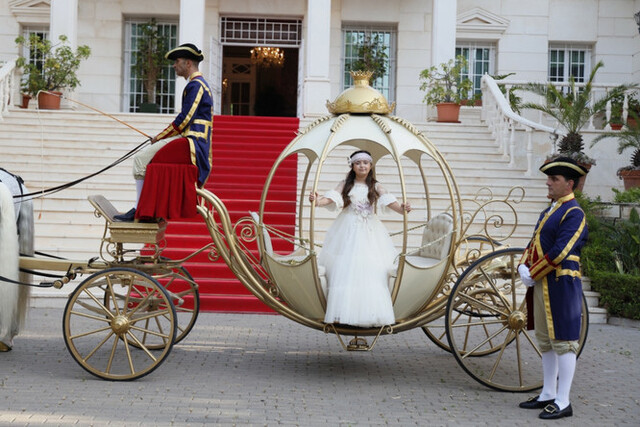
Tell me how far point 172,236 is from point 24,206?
161 inches

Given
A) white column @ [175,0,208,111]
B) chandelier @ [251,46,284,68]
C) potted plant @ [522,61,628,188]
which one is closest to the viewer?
potted plant @ [522,61,628,188]

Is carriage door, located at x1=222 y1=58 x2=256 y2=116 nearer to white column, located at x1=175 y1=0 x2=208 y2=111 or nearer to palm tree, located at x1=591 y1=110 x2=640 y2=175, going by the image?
white column, located at x1=175 y1=0 x2=208 y2=111

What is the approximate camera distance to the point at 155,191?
661 centimetres

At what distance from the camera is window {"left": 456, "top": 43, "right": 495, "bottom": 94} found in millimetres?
21688

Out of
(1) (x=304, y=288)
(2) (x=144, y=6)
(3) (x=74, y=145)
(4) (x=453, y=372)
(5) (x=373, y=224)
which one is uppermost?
(2) (x=144, y=6)

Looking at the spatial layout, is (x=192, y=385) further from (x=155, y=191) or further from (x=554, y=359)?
(x=554, y=359)

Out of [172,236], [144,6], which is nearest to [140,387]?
[172,236]

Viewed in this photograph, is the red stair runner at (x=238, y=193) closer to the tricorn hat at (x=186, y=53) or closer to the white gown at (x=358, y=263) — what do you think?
the white gown at (x=358, y=263)

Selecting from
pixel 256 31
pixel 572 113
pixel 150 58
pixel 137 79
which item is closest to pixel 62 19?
pixel 150 58

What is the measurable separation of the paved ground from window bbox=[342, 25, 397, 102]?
1352 centimetres

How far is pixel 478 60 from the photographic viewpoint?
21.8m

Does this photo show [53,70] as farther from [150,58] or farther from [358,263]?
[358,263]

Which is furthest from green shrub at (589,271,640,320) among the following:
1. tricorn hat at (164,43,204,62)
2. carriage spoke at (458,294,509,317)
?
tricorn hat at (164,43,204,62)

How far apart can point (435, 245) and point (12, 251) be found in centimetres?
387
